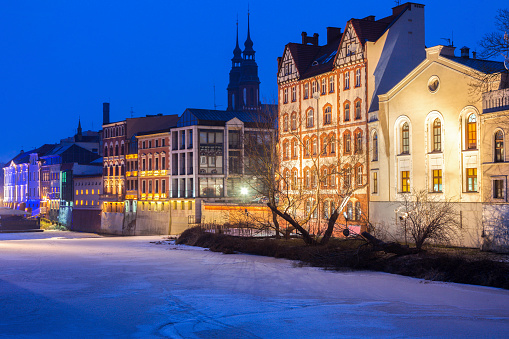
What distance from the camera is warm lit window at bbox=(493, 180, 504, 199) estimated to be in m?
36.8

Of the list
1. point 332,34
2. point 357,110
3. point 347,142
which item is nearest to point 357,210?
point 347,142

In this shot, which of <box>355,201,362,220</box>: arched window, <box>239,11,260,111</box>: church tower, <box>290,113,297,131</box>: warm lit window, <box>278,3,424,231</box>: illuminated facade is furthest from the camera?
<box>239,11,260,111</box>: church tower

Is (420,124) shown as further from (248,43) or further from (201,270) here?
(248,43)

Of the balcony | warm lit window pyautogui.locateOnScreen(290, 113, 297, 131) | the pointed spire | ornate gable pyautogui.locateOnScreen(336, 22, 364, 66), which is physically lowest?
the balcony

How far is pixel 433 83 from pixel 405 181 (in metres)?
7.34

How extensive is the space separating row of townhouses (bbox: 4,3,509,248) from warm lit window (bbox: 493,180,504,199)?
0.06 m

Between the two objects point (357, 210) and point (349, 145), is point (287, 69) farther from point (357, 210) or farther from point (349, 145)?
point (357, 210)

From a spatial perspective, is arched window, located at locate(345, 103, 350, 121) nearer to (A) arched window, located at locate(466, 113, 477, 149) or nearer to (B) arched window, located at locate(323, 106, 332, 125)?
(B) arched window, located at locate(323, 106, 332, 125)

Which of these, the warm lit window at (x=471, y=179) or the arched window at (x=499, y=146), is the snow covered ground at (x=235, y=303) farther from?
the warm lit window at (x=471, y=179)

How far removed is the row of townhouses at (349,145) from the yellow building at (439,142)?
0.25ft

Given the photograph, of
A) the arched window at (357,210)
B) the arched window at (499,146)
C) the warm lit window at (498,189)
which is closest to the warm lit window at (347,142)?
the arched window at (357,210)

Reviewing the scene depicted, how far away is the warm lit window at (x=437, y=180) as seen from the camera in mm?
43094

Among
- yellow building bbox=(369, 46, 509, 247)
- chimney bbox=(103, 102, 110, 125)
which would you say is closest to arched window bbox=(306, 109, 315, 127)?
yellow building bbox=(369, 46, 509, 247)

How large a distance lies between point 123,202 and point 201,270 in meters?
65.5
